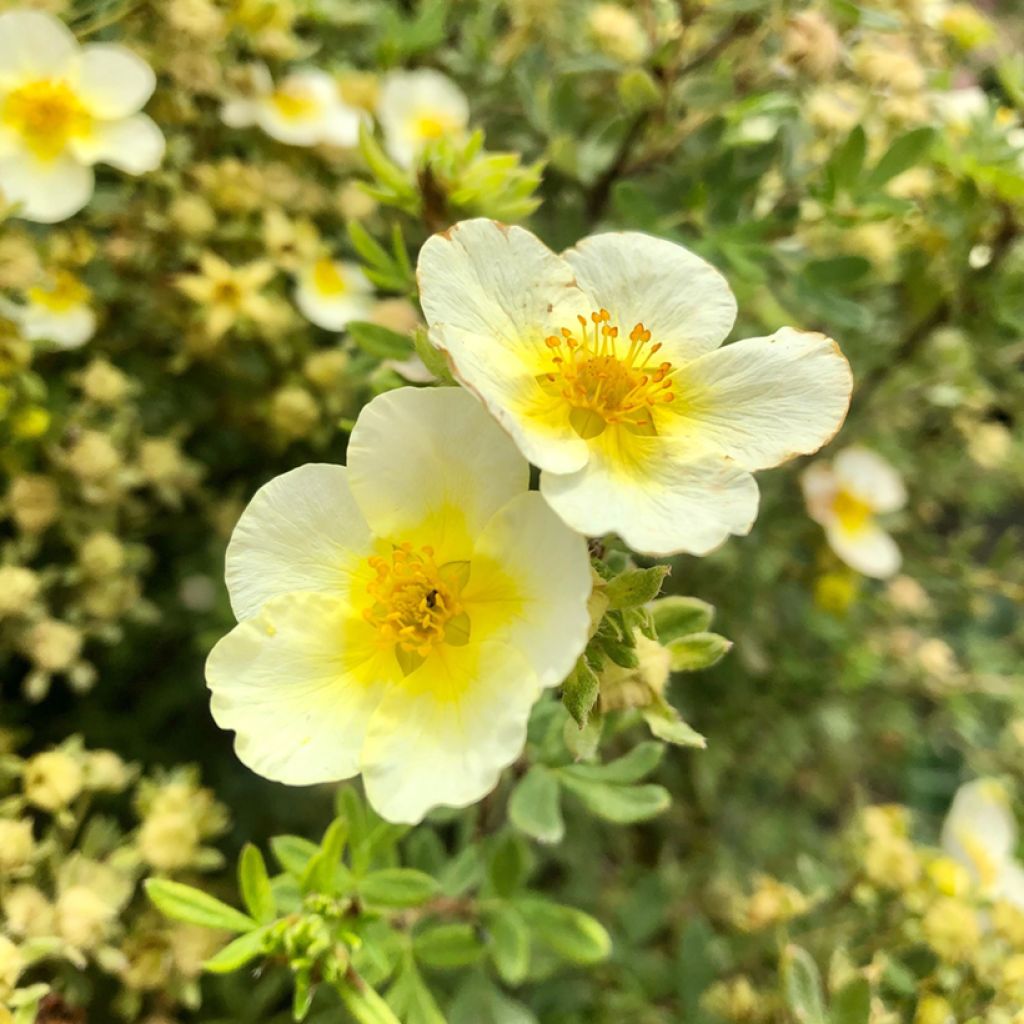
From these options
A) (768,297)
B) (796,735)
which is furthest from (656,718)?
(796,735)

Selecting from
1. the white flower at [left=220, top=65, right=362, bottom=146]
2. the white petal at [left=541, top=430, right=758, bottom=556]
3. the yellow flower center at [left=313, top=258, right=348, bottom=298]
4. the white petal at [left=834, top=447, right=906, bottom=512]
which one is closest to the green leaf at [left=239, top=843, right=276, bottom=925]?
the white petal at [left=541, top=430, right=758, bottom=556]

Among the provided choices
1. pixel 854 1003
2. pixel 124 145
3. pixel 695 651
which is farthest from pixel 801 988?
pixel 124 145

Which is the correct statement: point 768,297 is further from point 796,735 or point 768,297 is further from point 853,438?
point 796,735

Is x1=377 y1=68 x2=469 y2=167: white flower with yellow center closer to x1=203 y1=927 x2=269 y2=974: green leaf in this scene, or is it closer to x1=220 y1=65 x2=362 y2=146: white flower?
x1=220 y1=65 x2=362 y2=146: white flower

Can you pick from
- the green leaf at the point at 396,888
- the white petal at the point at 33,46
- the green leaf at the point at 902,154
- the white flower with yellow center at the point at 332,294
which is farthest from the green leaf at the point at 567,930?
the white petal at the point at 33,46

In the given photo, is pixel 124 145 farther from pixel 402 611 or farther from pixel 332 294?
pixel 402 611

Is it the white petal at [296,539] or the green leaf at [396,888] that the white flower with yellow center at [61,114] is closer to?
the white petal at [296,539]
